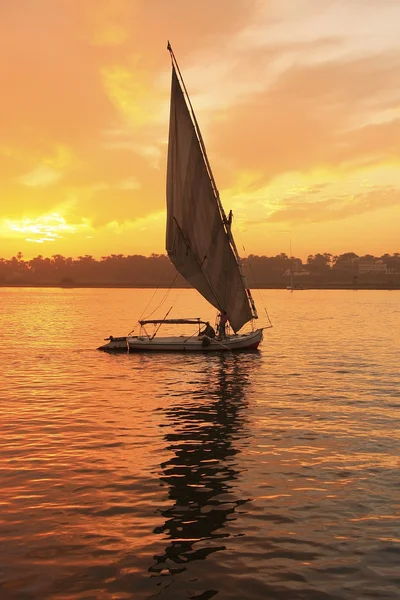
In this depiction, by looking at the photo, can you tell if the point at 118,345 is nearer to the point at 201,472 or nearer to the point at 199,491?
the point at 201,472

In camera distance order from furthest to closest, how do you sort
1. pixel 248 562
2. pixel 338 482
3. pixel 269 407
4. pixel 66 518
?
pixel 269 407 < pixel 338 482 < pixel 66 518 < pixel 248 562

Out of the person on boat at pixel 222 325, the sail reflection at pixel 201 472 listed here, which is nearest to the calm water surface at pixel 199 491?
Result: the sail reflection at pixel 201 472

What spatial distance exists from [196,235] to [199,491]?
30.7 meters

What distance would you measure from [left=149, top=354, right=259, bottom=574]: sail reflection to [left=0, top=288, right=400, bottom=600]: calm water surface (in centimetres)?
5

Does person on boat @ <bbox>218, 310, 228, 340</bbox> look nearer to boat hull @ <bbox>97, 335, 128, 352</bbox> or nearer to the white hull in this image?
the white hull

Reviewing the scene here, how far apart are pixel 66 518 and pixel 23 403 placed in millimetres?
16420

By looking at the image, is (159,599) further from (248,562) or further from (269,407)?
(269,407)

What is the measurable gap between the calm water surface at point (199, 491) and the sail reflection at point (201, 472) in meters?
0.05

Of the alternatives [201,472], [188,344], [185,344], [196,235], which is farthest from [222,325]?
[201,472]

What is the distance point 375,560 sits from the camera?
39.5ft

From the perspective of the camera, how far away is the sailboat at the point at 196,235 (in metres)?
42.9

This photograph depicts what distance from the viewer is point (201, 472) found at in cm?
1794

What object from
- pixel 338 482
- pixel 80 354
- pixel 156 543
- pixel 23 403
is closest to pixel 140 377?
pixel 23 403

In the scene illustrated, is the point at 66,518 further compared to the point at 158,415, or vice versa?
the point at 158,415
